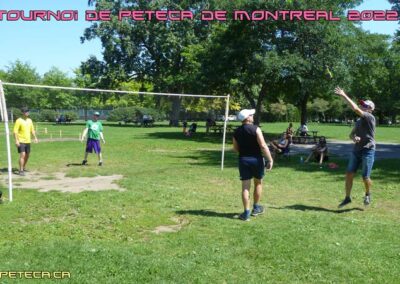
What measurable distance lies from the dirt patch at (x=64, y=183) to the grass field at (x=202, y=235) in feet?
1.44

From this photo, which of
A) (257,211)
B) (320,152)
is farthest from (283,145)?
(257,211)

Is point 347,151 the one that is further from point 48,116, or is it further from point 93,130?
point 48,116

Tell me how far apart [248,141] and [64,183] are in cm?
547

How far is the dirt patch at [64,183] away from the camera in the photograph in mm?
10172

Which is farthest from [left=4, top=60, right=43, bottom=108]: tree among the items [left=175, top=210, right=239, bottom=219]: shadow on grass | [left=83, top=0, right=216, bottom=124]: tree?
[left=175, top=210, right=239, bottom=219]: shadow on grass

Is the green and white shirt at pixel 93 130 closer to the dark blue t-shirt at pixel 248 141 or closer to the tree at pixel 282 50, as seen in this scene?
the dark blue t-shirt at pixel 248 141

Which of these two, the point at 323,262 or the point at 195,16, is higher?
the point at 195,16

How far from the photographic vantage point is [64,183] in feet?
36.0

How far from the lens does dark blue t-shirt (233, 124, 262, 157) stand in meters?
7.31

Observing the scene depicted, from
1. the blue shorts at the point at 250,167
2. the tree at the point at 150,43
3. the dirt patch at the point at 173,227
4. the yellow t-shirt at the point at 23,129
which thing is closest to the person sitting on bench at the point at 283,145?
the yellow t-shirt at the point at 23,129

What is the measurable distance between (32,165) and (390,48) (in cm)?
5213

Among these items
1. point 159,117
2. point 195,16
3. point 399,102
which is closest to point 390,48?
point 399,102

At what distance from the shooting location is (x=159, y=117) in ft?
213

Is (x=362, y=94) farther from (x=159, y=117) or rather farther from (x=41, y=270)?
(x=41, y=270)
